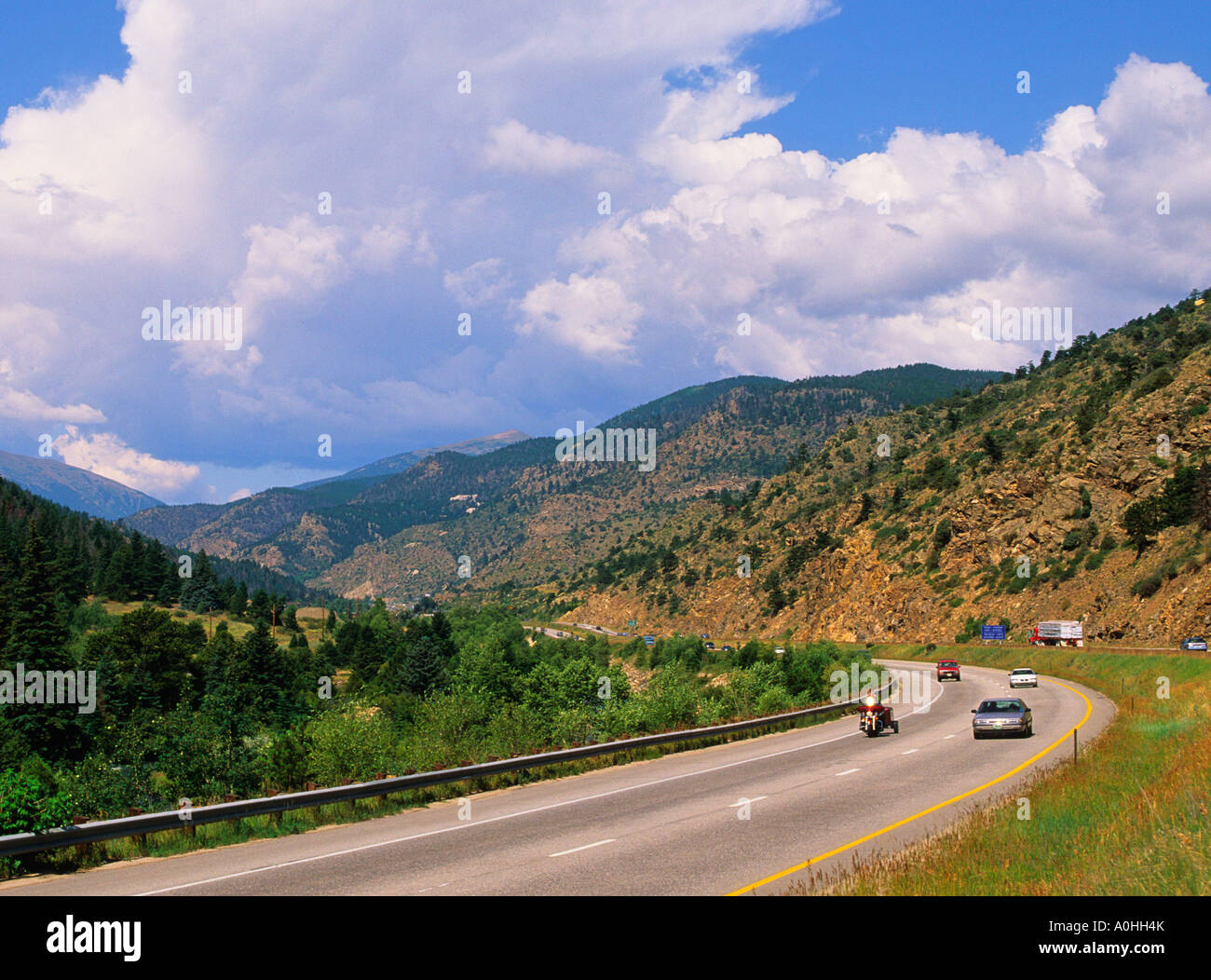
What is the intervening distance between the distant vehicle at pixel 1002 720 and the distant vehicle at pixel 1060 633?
122 feet

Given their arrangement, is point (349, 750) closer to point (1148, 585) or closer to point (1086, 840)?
point (1086, 840)

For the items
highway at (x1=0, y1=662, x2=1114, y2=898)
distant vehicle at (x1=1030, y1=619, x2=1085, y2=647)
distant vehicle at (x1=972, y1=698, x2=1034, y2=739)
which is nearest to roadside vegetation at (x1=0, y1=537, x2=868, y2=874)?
highway at (x1=0, y1=662, x2=1114, y2=898)

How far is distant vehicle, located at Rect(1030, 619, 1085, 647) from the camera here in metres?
58.2

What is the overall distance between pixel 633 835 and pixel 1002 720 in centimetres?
1589

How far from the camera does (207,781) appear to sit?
18.9 metres

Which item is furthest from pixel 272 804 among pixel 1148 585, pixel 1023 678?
pixel 1148 585

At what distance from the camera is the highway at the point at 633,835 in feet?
32.9

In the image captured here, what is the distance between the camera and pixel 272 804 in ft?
45.9

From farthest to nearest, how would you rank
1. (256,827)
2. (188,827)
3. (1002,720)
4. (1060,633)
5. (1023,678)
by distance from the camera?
(1060,633)
(1023,678)
(1002,720)
(256,827)
(188,827)

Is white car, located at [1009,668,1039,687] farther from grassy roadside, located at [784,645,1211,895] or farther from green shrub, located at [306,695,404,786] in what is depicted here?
green shrub, located at [306,695,404,786]

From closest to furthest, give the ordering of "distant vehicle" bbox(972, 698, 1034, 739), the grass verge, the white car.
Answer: the grass verge
"distant vehicle" bbox(972, 698, 1034, 739)
the white car

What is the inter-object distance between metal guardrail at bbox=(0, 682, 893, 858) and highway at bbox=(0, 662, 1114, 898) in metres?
0.42

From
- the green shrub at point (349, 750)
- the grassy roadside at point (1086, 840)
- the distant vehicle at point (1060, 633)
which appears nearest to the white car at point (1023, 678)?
the distant vehicle at point (1060, 633)

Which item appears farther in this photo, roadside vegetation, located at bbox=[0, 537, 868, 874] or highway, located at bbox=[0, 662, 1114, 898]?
roadside vegetation, located at bbox=[0, 537, 868, 874]
